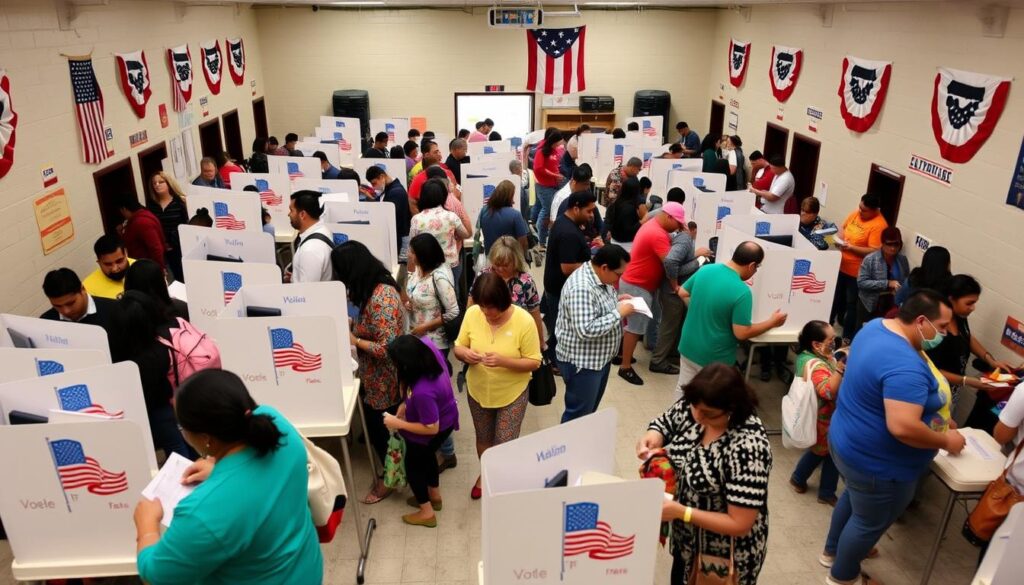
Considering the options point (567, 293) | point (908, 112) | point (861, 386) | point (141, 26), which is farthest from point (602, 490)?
point (141, 26)

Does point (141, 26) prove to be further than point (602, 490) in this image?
Yes

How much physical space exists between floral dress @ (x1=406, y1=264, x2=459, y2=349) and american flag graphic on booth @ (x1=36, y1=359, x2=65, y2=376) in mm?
1844

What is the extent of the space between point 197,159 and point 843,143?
8.14 meters

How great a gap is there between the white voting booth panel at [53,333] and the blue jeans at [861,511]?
338cm

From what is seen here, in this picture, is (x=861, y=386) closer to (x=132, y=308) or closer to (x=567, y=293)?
(x=567, y=293)

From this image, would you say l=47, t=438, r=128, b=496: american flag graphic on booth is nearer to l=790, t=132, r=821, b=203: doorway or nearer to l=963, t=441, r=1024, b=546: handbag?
l=963, t=441, r=1024, b=546: handbag

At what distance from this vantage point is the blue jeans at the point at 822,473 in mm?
4066

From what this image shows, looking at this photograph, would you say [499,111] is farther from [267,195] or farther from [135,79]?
[267,195]

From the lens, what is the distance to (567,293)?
12.6 ft

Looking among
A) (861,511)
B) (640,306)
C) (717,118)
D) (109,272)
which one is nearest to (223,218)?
(109,272)

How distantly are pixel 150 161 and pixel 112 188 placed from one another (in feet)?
2.88

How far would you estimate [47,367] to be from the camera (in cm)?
299

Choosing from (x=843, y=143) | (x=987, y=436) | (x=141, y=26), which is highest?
(x=141, y=26)

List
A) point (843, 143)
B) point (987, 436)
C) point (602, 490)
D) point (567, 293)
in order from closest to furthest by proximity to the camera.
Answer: point (602, 490) → point (987, 436) → point (567, 293) → point (843, 143)
